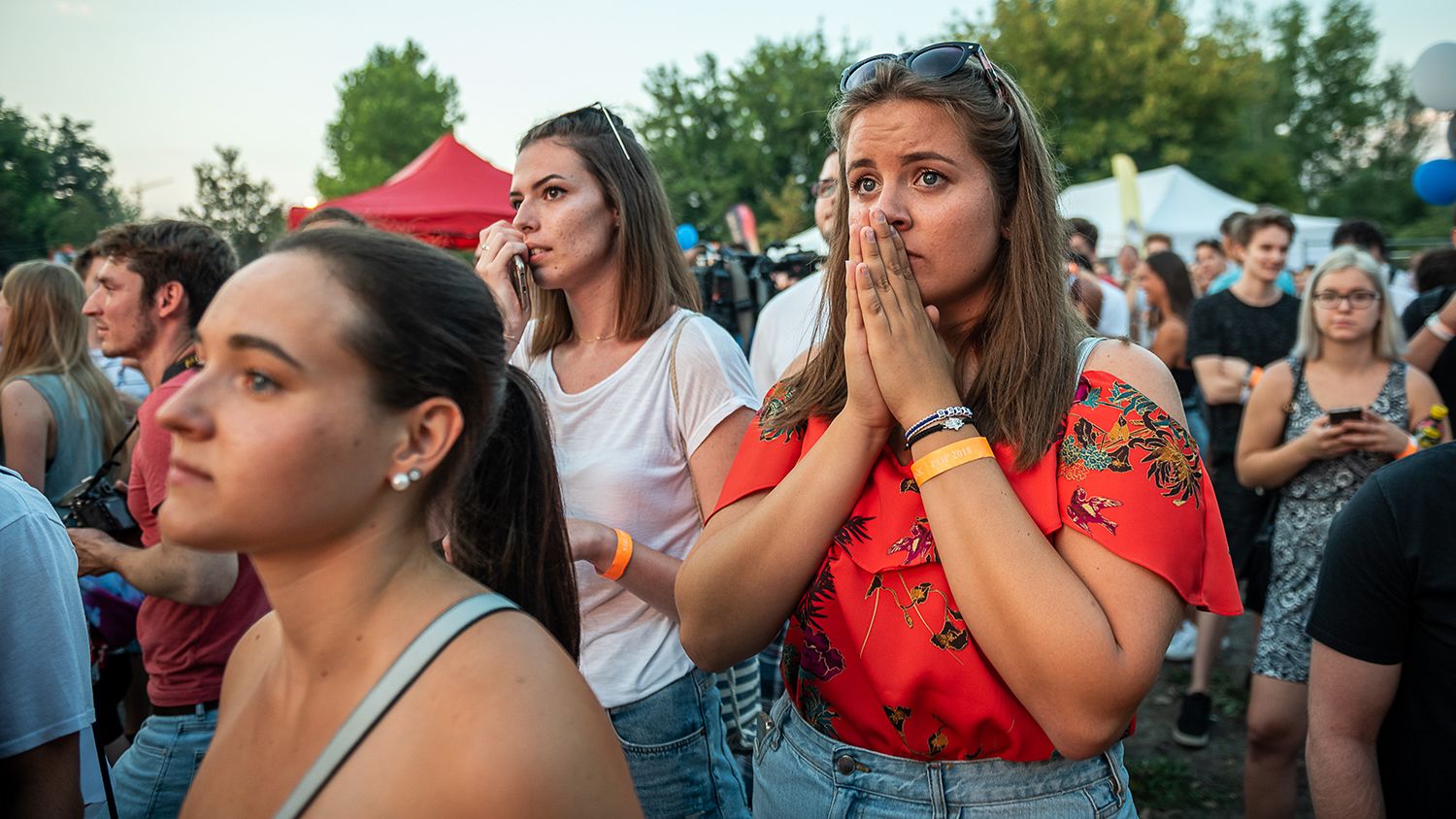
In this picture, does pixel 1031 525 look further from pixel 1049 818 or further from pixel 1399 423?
pixel 1399 423

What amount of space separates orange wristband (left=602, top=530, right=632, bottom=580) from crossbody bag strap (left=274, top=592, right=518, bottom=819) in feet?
3.12

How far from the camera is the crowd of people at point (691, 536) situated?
126 centimetres

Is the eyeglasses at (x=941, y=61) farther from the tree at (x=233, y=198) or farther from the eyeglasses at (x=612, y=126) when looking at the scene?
the tree at (x=233, y=198)

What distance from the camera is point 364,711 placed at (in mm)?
1219

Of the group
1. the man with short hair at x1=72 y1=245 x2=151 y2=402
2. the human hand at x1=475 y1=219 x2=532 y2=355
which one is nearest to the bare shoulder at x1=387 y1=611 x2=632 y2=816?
the human hand at x1=475 y1=219 x2=532 y2=355

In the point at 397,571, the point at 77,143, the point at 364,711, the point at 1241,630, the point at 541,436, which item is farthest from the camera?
the point at 77,143

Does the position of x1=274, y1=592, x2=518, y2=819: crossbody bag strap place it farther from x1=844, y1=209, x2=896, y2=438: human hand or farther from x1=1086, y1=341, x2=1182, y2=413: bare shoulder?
x1=1086, y1=341, x2=1182, y2=413: bare shoulder

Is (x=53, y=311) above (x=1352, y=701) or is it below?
above

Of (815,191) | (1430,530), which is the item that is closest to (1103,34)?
(815,191)

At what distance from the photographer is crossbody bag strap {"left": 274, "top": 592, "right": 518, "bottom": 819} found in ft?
3.89

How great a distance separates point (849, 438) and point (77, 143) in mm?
23877

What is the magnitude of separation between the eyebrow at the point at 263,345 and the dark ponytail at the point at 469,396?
8 centimetres

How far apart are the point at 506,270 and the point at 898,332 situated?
125 cm

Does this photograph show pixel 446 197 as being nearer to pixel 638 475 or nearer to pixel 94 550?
pixel 94 550
